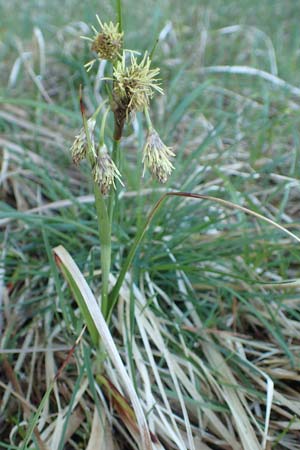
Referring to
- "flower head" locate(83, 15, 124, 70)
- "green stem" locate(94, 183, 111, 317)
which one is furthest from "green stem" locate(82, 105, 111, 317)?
"flower head" locate(83, 15, 124, 70)

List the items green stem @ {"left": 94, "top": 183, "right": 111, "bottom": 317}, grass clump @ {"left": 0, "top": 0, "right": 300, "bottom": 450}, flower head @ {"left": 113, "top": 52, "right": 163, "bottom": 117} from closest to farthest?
flower head @ {"left": 113, "top": 52, "right": 163, "bottom": 117} → green stem @ {"left": 94, "top": 183, "right": 111, "bottom": 317} → grass clump @ {"left": 0, "top": 0, "right": 300, "bottom": 450}

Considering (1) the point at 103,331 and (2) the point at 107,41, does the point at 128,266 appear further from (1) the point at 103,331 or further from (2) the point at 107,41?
(2) the point at 107,41

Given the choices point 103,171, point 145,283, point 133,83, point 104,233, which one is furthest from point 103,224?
point 145,283

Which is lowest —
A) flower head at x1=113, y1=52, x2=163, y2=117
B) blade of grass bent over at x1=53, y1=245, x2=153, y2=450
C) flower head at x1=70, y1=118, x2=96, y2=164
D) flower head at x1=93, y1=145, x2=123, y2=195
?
blade of grass bent over at x1=53, y1=245, x2=153, y2=450

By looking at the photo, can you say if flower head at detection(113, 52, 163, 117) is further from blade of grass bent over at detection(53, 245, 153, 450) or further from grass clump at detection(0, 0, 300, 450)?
blade of grass bent over at detection(53, 245, 153, 450)

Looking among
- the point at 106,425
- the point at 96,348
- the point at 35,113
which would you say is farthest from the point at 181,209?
the point at 35,113
